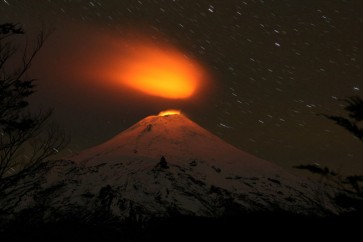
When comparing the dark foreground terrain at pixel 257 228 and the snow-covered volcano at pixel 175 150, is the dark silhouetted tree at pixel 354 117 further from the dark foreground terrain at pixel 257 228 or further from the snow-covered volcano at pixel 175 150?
the snow-covered volcano at pixel 175 150

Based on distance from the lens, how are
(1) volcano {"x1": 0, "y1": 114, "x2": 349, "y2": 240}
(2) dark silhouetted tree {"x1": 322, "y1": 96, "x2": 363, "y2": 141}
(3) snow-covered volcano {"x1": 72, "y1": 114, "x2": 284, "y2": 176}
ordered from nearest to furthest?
(2) dark silhouetted tree {"x1": 322, "y1": 96, "x2": 363, "y2": 141}
(1) volcano {"x1": 0, "y1": 114, "x2": 349, "y2": 240}
(3) snow-covered volcano {"x1": 72, "y1": 114, "x2": 284, "y2": 176}

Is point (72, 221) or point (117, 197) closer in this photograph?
point (72, 221)

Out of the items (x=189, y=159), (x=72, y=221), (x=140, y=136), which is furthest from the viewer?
(x=140, y=136)

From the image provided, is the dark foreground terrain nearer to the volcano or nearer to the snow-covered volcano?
the volcano

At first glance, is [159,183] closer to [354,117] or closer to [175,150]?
[175,150]

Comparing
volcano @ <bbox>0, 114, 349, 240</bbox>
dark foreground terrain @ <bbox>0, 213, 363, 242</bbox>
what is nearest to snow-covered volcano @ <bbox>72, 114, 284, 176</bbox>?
volcano @ <bbox>0, 114, 349, 240</bbox>

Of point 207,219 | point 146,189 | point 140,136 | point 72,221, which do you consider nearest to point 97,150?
point 140,136

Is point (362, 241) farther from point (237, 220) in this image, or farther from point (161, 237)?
point (161, 237)

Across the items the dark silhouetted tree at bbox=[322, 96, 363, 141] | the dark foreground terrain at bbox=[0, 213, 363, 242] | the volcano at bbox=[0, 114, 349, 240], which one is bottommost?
the volcano at bbox=[0, 114, 349, 240]
